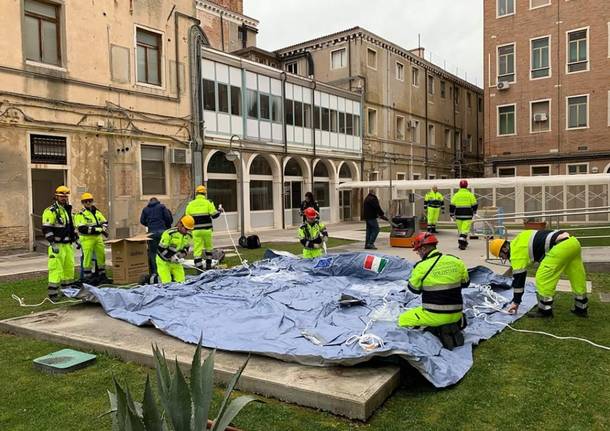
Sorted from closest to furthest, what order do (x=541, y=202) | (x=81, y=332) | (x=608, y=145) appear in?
(x=81, y=332), (x=541, y=202), (x=608, y=145)

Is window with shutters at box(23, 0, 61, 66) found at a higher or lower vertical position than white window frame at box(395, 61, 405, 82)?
lower

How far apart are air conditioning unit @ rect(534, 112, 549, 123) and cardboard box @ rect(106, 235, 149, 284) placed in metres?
26.5

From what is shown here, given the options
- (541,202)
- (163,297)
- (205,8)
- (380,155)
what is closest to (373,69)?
(380,155)

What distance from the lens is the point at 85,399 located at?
4.47m

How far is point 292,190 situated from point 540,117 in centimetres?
1557

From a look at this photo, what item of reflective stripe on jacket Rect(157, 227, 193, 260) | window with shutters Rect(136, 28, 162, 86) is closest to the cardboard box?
reflective stripe on jacket Rect(157, 227, 193, 260)

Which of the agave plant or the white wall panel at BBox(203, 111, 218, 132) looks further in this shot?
the white wall panel at BBox(203, 111, 218, 132)

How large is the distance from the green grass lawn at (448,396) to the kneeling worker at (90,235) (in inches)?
146

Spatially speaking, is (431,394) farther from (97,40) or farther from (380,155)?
(380,155)

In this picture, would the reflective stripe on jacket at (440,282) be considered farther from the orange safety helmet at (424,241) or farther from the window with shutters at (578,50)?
the window with shutters at (578,50)

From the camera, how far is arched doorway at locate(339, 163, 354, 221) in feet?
98.8

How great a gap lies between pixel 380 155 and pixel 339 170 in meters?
4.10

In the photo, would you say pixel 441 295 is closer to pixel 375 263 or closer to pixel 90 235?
pixel 375 263

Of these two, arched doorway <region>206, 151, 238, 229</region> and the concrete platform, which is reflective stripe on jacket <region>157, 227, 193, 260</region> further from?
arched doorway <region>206, 151, 238, 229</region>
